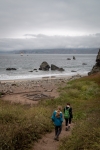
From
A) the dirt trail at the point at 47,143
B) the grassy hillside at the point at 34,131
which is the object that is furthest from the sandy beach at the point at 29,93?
the dirt trail at the point at 47,143

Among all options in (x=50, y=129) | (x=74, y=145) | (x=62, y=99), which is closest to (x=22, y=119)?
(x=50, y=129)

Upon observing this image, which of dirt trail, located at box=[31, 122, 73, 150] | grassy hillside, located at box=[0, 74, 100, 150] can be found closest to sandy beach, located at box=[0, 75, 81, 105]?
grassy hillside, located at box=[0, 74, 100, 150]

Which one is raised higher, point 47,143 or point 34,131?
point 34,131

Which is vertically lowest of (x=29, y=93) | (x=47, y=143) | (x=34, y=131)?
(x=47, y=143)

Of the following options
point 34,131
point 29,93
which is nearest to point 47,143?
point 34,131

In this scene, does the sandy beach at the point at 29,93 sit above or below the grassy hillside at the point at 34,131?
below

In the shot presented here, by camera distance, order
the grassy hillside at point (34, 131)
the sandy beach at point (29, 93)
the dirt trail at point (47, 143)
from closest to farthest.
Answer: the grassy hillside at point (34, 131), the dirt trail at point (47, 143), the sandy beach at point (29, 93)

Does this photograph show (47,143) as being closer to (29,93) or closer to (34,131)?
(34,131)

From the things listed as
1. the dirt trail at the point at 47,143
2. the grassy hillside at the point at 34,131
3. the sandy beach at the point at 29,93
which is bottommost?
the dirt trail at the point at 47,143

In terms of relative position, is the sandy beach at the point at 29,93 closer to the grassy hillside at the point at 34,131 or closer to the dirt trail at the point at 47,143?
the grassy hillside at the point at 34,131

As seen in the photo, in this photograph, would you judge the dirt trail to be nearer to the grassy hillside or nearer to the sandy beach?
the grassy hillside

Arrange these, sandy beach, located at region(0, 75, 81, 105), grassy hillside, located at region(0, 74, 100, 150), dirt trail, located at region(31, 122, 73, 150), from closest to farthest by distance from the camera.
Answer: grassy hillside, located at region(0, 74, 100, 150), dirt trail, located at region(31, 122, 73, 150), sandy beach, located at region(0, 75, 81, 105)

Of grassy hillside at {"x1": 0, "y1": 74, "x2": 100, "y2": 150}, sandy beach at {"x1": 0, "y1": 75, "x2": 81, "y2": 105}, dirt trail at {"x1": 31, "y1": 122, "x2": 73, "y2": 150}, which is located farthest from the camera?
sandy beach at {"x1": 0, "y1": 75, "x2": 81, "y2": 105}

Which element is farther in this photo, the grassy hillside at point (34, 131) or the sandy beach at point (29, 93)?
the sandy beach at point (29, 93)
